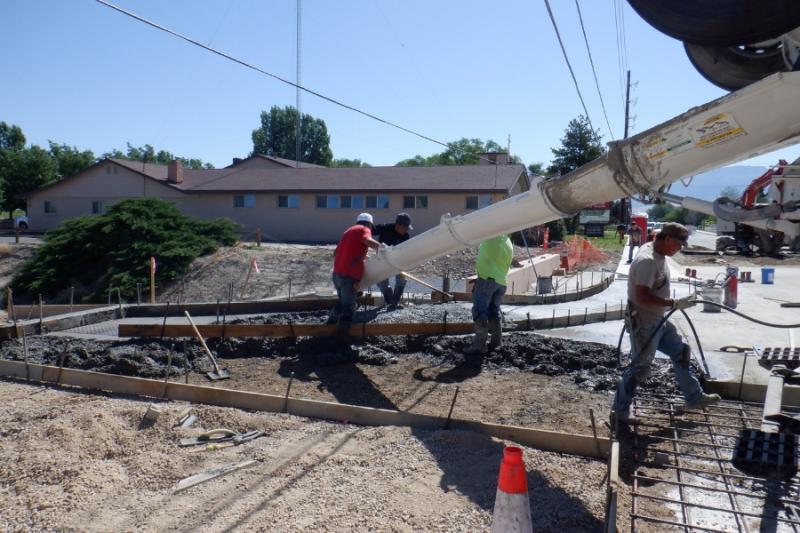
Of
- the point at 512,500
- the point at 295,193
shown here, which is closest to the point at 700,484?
the point at 512,500

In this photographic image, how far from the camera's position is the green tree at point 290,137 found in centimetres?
8162

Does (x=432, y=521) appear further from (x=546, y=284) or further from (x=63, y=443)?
(x=546, y=284)

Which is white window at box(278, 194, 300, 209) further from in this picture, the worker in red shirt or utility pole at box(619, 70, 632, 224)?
the worker in red shirt

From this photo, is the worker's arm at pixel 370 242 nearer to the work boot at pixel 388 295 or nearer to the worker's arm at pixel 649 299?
the work boot at pixel 388 295

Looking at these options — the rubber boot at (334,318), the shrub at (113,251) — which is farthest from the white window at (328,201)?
the rubber boot at (334,318)

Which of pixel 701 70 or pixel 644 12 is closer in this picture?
pixel 644 12

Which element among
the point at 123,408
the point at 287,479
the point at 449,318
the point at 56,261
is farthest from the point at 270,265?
the point at 287,479

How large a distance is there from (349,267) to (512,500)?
202 inches

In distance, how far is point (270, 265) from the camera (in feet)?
79.6

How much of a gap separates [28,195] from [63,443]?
125 feet

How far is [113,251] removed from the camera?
2462 cm

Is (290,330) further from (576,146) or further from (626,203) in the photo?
(576,146)

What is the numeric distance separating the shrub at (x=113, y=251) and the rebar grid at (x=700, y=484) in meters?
20.9

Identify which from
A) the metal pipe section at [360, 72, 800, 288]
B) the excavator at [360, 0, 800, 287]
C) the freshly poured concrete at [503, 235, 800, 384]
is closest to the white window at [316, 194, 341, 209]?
the freshly poured concrete at [503, 235, 800, 384]
